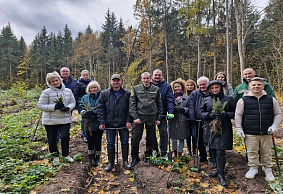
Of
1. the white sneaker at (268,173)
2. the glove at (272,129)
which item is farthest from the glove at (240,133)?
the white sneaker at (268,173)

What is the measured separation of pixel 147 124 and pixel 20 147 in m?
3.31

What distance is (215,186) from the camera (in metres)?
3.35

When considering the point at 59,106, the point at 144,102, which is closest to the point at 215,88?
the point at 144,102

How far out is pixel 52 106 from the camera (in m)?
3.89

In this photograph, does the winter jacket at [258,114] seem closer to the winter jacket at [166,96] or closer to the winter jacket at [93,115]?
the winter jacket at [166,96]

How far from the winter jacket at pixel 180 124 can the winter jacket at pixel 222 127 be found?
0.61m

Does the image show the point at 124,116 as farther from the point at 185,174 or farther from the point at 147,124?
the point at 185,174

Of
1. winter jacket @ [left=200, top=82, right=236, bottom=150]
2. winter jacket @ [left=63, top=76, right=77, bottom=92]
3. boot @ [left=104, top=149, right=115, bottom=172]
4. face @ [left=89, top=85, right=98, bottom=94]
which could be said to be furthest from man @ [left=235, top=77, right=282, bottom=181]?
winter jacket @ [left=63, top=76, right=77, bottom=92]

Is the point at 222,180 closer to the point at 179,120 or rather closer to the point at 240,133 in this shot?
the point at 240,133

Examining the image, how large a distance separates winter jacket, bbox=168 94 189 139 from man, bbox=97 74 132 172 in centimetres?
112

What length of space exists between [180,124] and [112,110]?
1.68 metres

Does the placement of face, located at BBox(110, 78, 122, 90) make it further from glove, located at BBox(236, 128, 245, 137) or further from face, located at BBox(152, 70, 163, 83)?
glove, located at BBox(236, 128, 245, 137)

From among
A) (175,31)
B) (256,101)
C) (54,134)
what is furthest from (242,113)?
(175,31)

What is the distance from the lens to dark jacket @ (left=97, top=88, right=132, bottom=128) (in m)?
3.92
